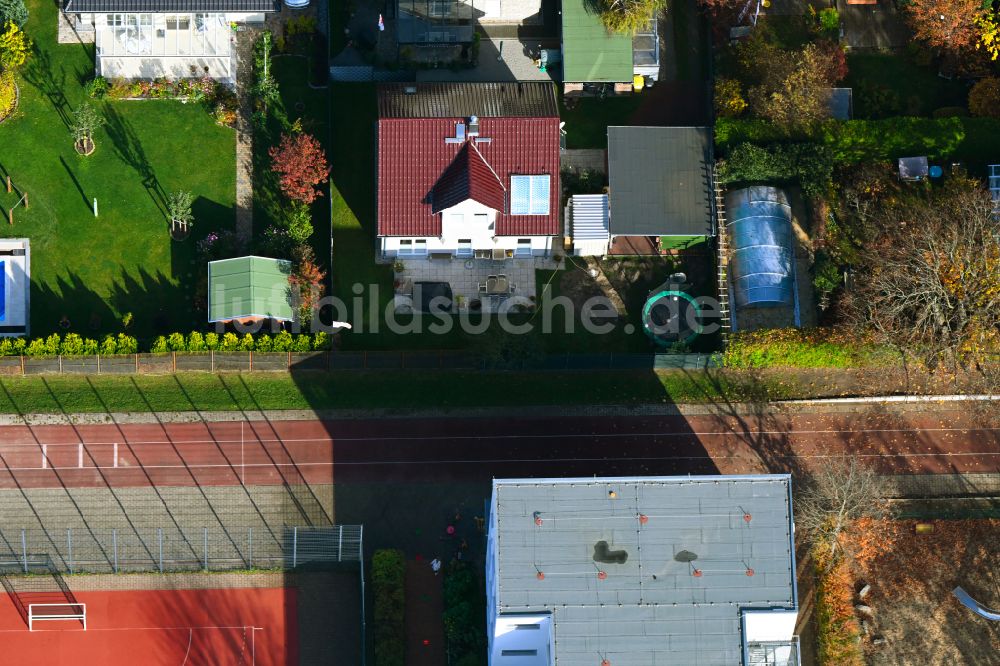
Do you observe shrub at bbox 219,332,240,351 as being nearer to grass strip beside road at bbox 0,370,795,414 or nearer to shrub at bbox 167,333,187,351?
grass strip beside road at bbox 0,370,795,414

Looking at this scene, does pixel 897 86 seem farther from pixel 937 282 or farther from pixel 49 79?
pixel 49 79

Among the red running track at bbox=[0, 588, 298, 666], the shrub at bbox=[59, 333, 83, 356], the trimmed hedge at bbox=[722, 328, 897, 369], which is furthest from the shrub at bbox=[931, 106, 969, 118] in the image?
the shrub at bbox=[59, 333, 83, 356]

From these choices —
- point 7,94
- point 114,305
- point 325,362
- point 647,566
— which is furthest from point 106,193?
point 647,566

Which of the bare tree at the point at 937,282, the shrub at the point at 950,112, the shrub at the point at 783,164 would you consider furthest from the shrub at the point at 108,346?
the shrub at the point at 950,112

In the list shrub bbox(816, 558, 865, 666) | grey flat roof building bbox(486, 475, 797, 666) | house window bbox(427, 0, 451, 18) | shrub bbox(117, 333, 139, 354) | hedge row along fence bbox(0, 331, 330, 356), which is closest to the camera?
grey flat roof building bbox(486, 475, 797, 666)

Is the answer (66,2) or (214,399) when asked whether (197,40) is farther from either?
(214,399)
